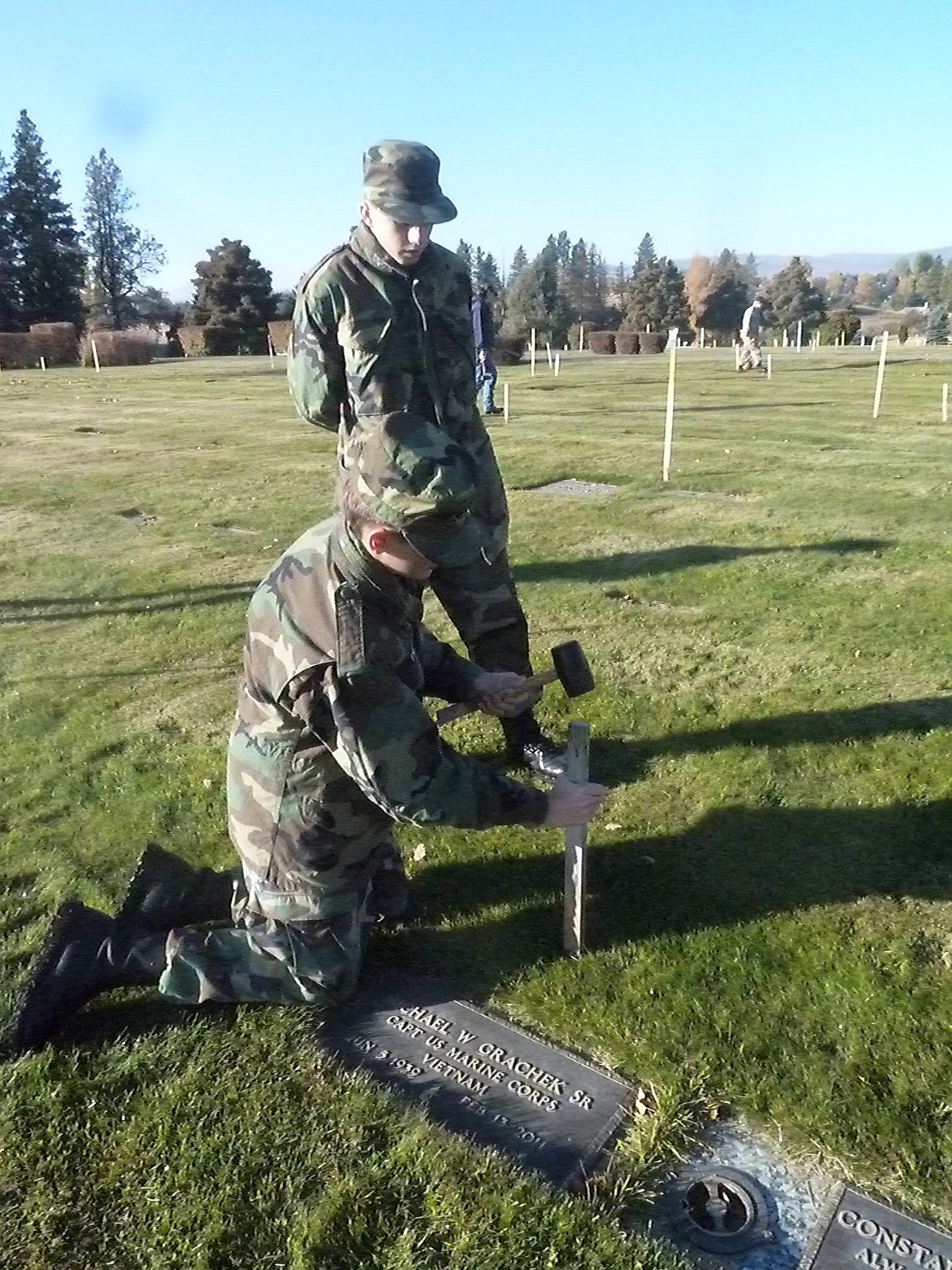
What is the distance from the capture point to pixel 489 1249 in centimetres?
237

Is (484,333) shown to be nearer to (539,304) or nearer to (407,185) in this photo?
(407,185)

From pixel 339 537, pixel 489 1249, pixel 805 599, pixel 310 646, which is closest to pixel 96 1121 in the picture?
pixel 489 1249

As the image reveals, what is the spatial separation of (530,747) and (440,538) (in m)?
2.14

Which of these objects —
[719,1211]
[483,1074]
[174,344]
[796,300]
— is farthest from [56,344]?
[719,1211]

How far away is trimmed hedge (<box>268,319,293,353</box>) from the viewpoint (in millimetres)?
48553

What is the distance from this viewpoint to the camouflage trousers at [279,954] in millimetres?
3051

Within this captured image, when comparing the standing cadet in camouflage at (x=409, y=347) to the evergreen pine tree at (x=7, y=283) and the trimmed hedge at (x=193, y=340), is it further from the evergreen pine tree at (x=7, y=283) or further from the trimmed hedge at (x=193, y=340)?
the evergreen pine tree at (x=7, y=283)

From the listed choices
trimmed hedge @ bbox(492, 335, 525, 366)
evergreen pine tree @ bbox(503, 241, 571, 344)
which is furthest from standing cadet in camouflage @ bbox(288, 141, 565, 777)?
evergreen pine tree @ bbox(503, 241, 571, 344)

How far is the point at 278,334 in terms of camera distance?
164ft

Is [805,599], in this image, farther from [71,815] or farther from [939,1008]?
[71,815]

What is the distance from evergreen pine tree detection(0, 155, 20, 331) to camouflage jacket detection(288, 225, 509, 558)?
56174 mm

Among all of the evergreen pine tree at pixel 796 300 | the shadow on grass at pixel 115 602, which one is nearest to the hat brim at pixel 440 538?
the shadow on grass at pixel 115 602

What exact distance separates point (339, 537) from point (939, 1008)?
2.24 m

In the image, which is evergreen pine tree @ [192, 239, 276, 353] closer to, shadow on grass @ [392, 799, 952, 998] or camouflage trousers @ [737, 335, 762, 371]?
camouflage trousers @ [737, 335, 762, 371]
